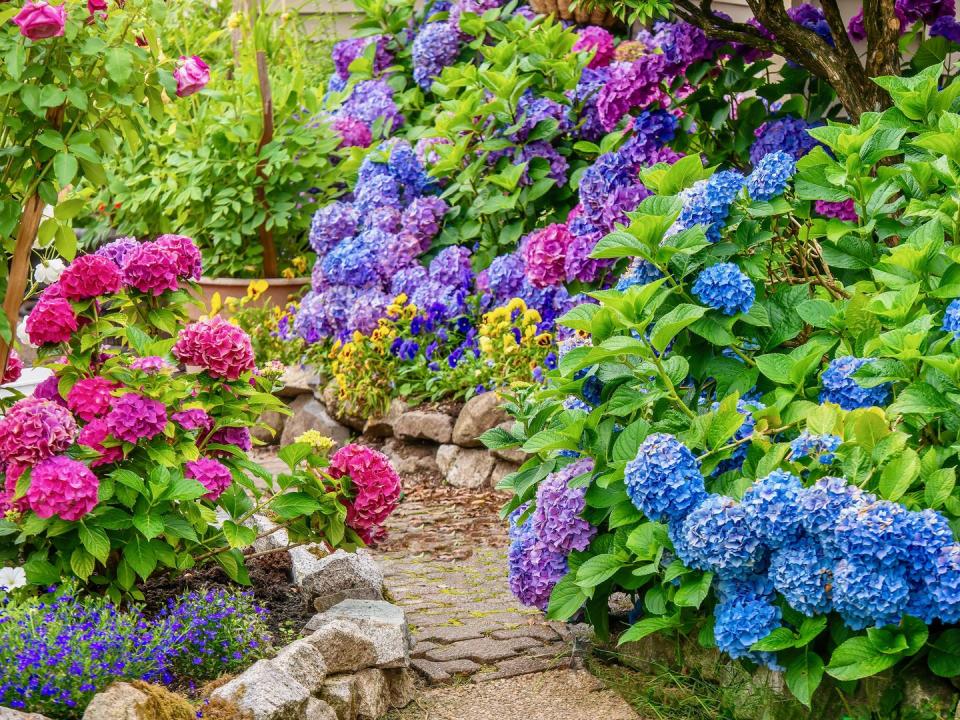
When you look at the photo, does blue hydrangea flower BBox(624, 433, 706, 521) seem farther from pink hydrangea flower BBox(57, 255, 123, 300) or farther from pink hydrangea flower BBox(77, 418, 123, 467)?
pink hydrangea flower BBox(57, 255, 123, 300)

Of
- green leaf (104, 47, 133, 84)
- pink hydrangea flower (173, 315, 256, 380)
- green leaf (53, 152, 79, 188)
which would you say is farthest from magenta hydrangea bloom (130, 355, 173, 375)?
green leaf (104, 47, 133, 84)

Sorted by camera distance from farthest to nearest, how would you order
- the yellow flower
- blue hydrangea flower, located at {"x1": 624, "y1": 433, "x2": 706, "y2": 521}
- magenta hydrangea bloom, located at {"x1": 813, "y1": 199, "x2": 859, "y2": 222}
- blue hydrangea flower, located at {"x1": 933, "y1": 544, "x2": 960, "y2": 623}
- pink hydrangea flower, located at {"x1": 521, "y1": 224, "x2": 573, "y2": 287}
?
the yellow flower < pink hydrangea flower, located at {"x1": 521, "y1": 224, "x2": 573, "y2": 287} < magenta hydrangea bloom, located at {"x1": 813, "y1": 199, "x2": 859, "y2": 222} < blue hydrangea flower, located at {"x1": 624, "y1": 433, "x2": 706, "y2": 521} < blue hydrangea flower, located at {"x1": 933, "y1": 544, "x2": 960, "y2": 623}

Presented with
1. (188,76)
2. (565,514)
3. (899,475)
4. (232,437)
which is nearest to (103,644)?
(232,437)

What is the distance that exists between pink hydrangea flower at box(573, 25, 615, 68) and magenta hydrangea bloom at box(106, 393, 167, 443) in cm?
366

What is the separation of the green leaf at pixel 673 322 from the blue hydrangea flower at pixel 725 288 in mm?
77

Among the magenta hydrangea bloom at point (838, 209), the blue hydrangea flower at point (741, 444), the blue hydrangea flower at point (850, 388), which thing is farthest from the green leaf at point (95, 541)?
the magenta hydrangea bloom at point (838, 209)

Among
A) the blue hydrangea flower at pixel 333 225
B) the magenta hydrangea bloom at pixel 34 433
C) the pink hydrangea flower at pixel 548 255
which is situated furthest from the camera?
the blue hydrangea flower at pixel 333 225

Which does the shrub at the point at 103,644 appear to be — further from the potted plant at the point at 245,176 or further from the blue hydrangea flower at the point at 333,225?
the potted plant at the point at 245,176

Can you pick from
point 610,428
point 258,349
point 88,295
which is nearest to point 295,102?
point 258,349

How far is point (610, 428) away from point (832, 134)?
108cm

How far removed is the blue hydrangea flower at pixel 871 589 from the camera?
232 cm

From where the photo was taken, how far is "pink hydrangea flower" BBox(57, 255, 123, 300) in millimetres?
3006

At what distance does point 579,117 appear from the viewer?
540 cm

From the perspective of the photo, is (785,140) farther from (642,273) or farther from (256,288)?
(256,288)
